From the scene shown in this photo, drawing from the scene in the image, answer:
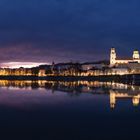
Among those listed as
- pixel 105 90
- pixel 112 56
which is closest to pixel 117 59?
pixel 112 56

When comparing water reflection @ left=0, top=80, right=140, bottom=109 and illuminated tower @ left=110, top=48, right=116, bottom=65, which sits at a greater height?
illuminated tower @ left=110, top=48, right=116, bottom=65

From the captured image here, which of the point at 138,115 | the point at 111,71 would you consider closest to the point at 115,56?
the point at 111,71

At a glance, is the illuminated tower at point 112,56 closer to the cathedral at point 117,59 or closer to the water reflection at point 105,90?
the cathedral at point 117,59

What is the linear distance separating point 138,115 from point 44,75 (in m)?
115

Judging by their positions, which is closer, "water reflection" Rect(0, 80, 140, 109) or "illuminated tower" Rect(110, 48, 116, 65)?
"water reflection" Rect(0, 80, 140, 109)

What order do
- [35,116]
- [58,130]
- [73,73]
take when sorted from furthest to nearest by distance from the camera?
[73,73] < [35,116] < [58,130]

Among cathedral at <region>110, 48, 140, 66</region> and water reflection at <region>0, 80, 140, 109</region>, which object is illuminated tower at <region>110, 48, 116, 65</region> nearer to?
cathedral at <region>110, 48, 140, 66</region>

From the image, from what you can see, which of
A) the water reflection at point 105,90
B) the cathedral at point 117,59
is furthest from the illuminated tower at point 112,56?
the water reflection at point 105,90

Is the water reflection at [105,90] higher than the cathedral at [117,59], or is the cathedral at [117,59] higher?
the cathedral at [117,59]

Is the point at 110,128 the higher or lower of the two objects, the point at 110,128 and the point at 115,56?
the lower

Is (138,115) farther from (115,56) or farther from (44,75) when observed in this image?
(115,56)

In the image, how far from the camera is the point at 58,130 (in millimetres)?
10688

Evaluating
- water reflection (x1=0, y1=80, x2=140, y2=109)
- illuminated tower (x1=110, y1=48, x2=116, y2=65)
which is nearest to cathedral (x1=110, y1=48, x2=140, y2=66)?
illuminated tower (x1=110, y1=48, x2=116, y2=65)

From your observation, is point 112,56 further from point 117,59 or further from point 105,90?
point 105,90
